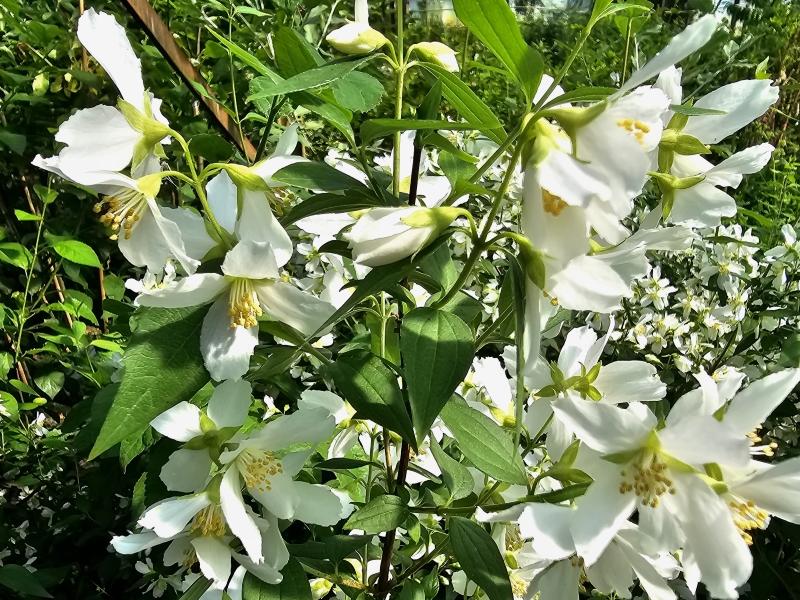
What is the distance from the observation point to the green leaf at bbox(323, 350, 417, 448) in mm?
616

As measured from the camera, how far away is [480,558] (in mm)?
690

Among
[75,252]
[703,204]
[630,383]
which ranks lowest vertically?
[75,252]

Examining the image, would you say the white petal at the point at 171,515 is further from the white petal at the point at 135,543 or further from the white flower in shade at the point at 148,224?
the white flower in shade at the point at 148,224

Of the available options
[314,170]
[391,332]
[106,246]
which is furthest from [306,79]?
[106,246]

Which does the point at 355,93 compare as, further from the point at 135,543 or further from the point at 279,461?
the point at 135,543

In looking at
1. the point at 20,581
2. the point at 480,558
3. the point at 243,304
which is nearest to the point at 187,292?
the point at 243,304

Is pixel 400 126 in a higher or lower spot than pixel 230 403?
higher

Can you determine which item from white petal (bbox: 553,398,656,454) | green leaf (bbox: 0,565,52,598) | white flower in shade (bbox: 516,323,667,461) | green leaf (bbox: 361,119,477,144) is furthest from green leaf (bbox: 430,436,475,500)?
green leaf (bbox: 0,565,52,598)

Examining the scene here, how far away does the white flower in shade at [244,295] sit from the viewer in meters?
0.54

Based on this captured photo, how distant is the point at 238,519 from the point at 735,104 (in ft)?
1.85

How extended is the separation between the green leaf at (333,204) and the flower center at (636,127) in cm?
23

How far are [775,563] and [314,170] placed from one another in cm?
138

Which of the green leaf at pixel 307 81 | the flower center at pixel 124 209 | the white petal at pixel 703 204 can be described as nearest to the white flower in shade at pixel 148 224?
the flower center at pixel 124 209

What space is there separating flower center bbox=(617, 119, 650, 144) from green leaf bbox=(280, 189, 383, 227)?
0.75 feet
